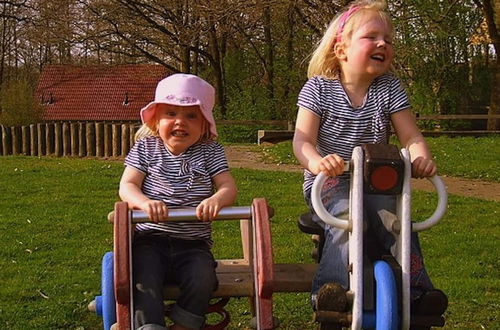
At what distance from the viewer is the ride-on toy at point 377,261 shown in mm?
2701

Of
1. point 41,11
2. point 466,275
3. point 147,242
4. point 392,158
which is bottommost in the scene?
point 466,275

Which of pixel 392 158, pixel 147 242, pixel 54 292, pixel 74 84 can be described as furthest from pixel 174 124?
pixel 74 84

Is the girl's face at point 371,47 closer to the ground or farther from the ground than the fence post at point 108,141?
farther from the ground

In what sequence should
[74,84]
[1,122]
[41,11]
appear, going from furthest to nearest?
[74,84] < [41,11] < [1,122]

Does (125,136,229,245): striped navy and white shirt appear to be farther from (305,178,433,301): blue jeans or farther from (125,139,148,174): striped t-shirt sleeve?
(305,178,433,301): blue jeans

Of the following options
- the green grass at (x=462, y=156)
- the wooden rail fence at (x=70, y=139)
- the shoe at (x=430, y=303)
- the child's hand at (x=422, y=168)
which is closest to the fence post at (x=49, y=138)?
the wooden rail fence at (x=70, y=139)

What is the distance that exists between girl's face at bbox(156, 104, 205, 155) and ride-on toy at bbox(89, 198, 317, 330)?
0.47 m

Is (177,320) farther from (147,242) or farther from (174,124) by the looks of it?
(174,124)

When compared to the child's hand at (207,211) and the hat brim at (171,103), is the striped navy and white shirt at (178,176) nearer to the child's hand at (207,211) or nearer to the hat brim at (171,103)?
the hat brim at (171,103)

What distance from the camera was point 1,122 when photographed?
21.2 m

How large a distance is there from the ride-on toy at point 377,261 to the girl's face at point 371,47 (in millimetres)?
627

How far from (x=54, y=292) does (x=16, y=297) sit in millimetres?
252

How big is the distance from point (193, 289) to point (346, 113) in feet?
3.53

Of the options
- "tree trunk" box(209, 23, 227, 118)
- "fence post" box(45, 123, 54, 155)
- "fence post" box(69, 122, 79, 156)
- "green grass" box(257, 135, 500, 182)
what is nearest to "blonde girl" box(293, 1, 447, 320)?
"green grass" box(257, 135, 500, 182)
